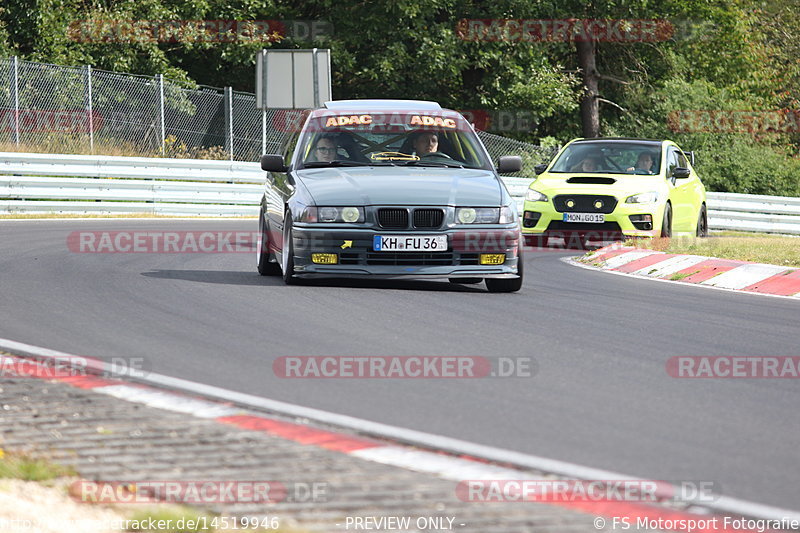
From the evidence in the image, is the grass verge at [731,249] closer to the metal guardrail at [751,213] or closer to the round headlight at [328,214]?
the round headlight at [328,214]

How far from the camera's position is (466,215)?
10.7 m

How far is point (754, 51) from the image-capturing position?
46812 mm

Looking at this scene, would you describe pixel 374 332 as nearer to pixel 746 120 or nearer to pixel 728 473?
pixel 728 473

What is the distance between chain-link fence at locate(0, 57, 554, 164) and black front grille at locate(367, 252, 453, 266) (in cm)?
1558

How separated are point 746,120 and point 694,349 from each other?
33.1m

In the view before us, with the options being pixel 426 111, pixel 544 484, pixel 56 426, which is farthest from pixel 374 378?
pixel 426 111

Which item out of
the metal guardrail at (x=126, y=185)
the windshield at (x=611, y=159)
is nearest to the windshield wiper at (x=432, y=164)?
the windshield at (x=611, y=159)

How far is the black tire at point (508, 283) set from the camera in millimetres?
11164
